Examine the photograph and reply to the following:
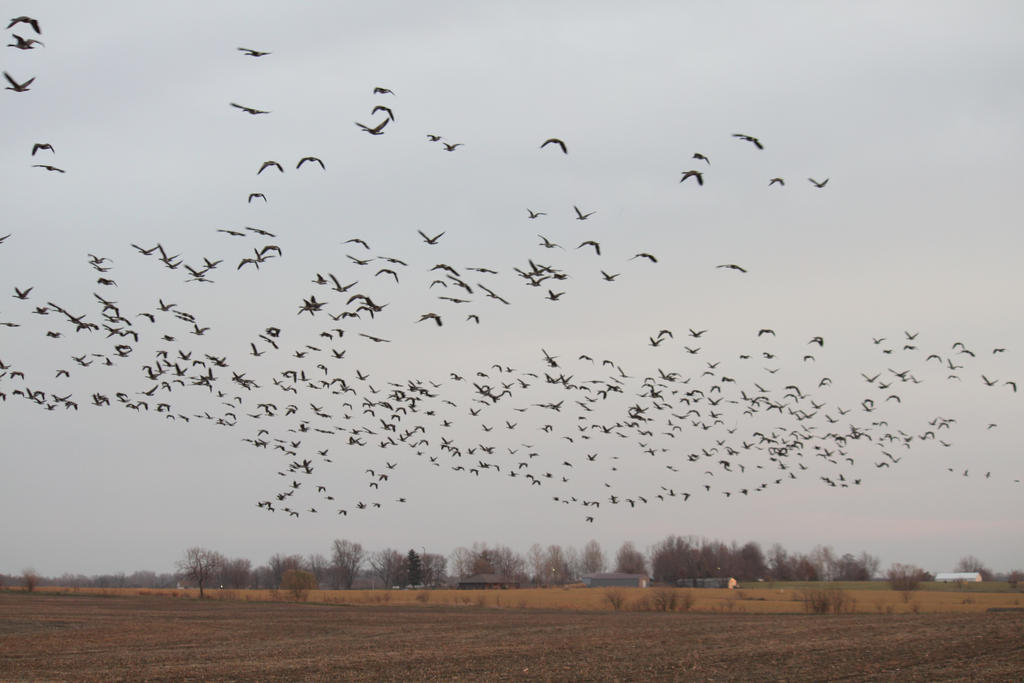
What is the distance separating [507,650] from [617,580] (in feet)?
507

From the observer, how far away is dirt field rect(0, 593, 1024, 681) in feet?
92.4

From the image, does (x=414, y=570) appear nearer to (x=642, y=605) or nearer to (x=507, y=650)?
(x=642, y=605)

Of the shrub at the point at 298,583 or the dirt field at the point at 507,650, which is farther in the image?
the shrub at the point at 298,583

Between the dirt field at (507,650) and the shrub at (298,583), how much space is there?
53.1 m

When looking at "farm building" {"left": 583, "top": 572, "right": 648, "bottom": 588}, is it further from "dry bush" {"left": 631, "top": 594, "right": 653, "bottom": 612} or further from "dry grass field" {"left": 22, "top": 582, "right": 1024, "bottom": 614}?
"dry bush" {"left": 631, "top": 594, "right": 653, "bottom": 612}

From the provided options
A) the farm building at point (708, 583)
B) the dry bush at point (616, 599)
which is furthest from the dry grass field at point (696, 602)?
the farm building at point (708, 583)

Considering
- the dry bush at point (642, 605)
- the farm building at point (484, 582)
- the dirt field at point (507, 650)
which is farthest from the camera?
the farm building at point (484, 582)

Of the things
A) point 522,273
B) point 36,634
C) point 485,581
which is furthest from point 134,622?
point 485,581

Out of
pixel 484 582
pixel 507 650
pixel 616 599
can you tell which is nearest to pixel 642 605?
pixel 616 599

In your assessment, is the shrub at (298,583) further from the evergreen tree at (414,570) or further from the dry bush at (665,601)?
the evergreen tree at (414,570)

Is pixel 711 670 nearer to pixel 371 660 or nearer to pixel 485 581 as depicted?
pixel 371 660

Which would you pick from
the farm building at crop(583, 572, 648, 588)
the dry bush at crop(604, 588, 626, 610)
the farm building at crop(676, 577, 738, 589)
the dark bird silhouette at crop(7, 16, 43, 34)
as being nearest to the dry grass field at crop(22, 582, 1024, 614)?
the dry bush at crop(604, 588, 626, 610)

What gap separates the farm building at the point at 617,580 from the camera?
181 m

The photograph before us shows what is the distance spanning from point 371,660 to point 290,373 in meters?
11.6
